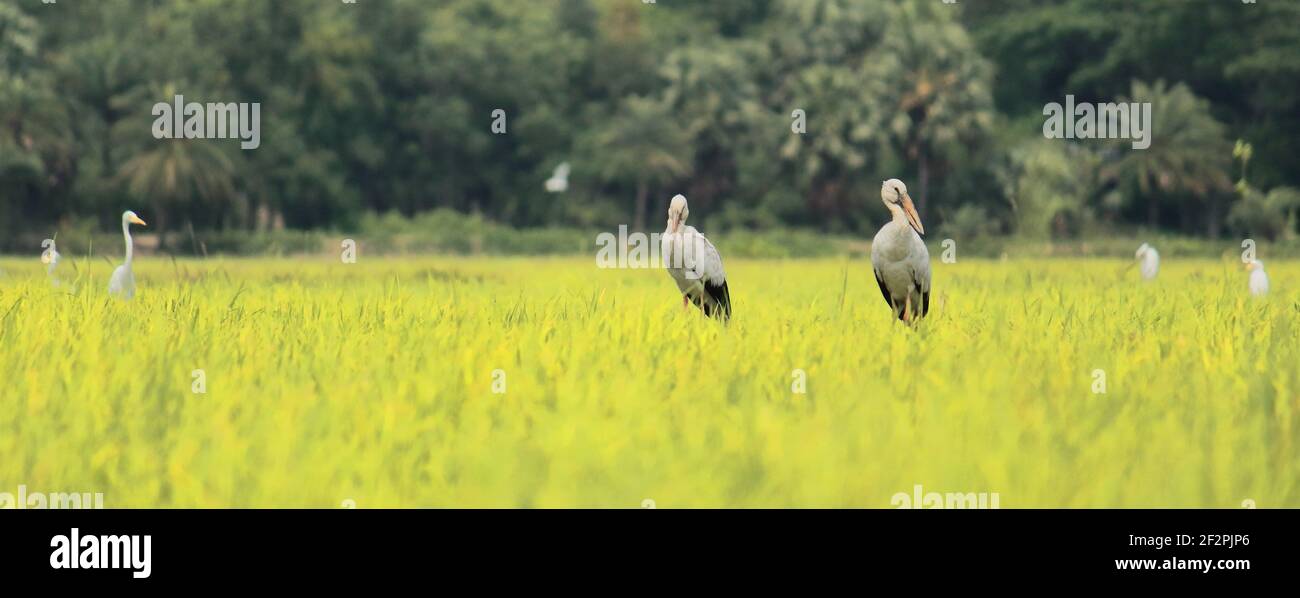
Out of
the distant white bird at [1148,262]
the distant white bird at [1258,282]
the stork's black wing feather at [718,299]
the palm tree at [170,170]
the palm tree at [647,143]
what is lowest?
the stork's black wing feather at [718,299]

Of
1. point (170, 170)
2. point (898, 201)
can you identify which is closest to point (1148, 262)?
point (898, 201)

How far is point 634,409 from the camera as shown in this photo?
634cm

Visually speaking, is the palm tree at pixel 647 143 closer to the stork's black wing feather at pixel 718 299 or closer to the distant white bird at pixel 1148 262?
the distant white bird at pixel 1148 262

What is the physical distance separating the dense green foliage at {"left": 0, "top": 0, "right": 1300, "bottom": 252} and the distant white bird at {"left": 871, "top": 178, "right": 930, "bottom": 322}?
92.0 feet

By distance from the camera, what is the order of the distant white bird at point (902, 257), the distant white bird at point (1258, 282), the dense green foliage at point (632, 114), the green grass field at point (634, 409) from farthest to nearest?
1. the dense green foliage at point (632, 114)
2. the distant white bird at point (1258, 282)
3. the distant white bird at point (902, 257)
4. the green grass field at point (634, 409)

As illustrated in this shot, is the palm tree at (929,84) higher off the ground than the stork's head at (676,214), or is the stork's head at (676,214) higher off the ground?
the palm tree at (929,84)

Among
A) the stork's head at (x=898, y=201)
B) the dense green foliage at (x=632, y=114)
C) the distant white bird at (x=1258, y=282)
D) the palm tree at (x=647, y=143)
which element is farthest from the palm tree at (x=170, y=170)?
the stork's head at (x=898, y=201)

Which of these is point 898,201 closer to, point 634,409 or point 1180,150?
point 634,409

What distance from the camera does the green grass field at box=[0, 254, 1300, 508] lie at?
17.0 feet

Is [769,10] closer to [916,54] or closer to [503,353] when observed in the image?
[916,54]

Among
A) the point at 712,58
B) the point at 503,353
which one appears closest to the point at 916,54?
the point at 712,58

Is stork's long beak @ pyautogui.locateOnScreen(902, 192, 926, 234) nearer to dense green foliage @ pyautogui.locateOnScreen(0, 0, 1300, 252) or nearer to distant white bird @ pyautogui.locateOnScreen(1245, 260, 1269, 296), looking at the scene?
distant white bird @ pyautogui.locateOnScreen(1245, 260, 1269, 296)

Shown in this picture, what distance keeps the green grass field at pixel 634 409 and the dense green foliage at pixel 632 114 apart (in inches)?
1186

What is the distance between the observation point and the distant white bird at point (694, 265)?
10797 millimetres
